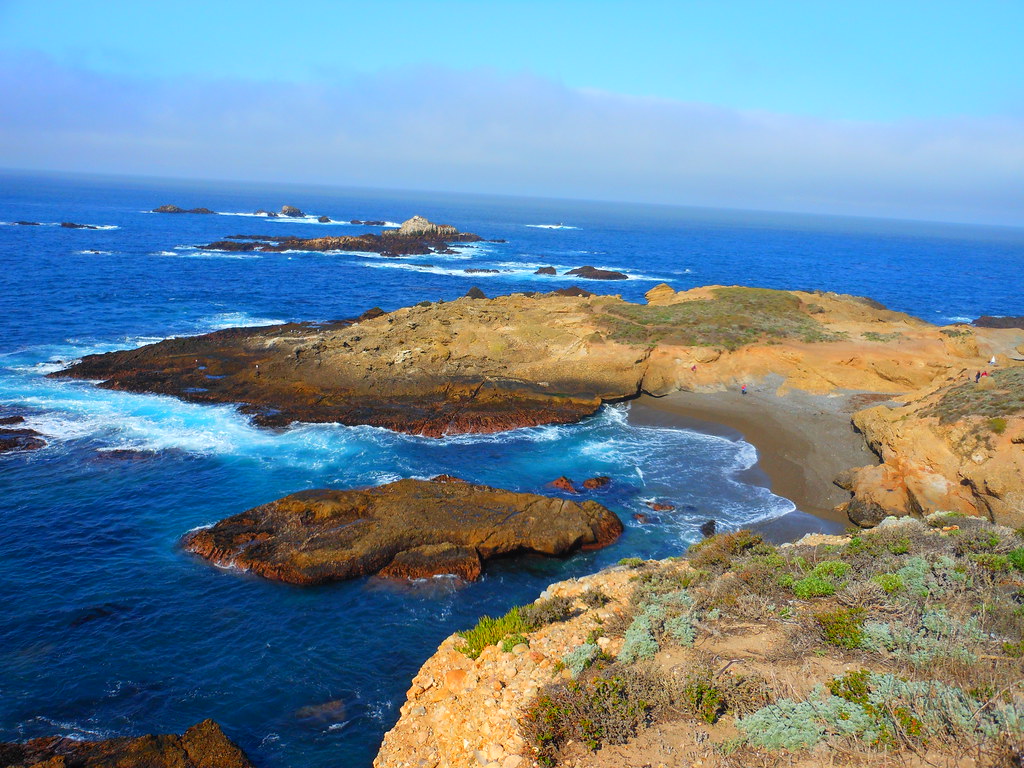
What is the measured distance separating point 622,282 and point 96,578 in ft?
214

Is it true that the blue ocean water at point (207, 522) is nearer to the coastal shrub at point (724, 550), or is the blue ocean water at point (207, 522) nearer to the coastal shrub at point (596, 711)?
the coastal shrub at point (724, 550)

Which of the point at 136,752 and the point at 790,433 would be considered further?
the point at 790,433

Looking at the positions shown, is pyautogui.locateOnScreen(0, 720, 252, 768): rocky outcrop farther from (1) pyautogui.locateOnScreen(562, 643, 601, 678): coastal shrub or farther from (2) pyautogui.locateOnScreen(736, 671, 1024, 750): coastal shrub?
(2) pyautogui.locateOnScreen(736, 671, 1024, 750): coastal shrub

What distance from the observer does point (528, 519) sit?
19.8m

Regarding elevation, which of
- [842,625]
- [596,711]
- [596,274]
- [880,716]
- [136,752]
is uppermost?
[596,274]

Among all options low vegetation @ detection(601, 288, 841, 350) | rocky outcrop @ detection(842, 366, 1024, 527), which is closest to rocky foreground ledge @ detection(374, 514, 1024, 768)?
rocky outcrop @ detection(842, 366, 1024, 527)

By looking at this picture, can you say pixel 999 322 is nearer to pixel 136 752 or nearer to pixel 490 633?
pixel 490 633

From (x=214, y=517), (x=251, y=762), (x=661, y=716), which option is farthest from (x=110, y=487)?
(x=661, y=716)

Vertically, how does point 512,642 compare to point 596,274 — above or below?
below

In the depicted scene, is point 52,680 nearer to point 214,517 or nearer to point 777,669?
point 214,517

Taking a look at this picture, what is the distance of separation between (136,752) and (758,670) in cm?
1091

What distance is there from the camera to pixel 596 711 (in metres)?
9.11

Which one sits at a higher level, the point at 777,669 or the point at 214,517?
the point at 777,669

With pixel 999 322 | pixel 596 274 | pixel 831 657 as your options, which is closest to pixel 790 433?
pixel 831 657
